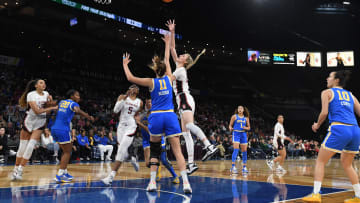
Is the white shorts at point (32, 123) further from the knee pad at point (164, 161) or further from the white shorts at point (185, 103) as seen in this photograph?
the white shorts at point (185, 103)

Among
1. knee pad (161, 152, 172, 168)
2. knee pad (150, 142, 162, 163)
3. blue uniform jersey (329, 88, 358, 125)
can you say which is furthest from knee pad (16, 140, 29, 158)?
blue uniform jersey (329, 88, 358, 125)

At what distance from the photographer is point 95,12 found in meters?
21.1

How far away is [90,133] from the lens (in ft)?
47.3

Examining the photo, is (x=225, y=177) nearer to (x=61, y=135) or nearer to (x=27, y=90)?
(x=61, y=135)

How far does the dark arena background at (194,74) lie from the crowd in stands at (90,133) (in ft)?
0.19

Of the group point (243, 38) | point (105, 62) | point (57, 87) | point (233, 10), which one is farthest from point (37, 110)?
point (243, 38)

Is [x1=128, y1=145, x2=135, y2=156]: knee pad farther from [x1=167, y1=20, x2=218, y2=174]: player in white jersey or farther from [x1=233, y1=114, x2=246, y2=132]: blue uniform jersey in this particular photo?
[x1=167, y1=20, x2=218, y2=174]: player in white jersey

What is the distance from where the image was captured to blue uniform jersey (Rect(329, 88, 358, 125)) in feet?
14.7

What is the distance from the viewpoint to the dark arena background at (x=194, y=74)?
9.09 m

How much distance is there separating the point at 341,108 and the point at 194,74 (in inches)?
1124

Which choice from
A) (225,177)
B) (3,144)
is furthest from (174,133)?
(3,144)

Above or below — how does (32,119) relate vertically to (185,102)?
below

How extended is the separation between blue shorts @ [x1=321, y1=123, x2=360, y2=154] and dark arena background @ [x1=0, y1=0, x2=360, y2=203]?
0.09 m

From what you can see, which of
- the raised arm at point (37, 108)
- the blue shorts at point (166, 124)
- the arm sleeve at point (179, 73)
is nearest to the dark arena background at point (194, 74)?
the arm sleeve at point (179, 73)
